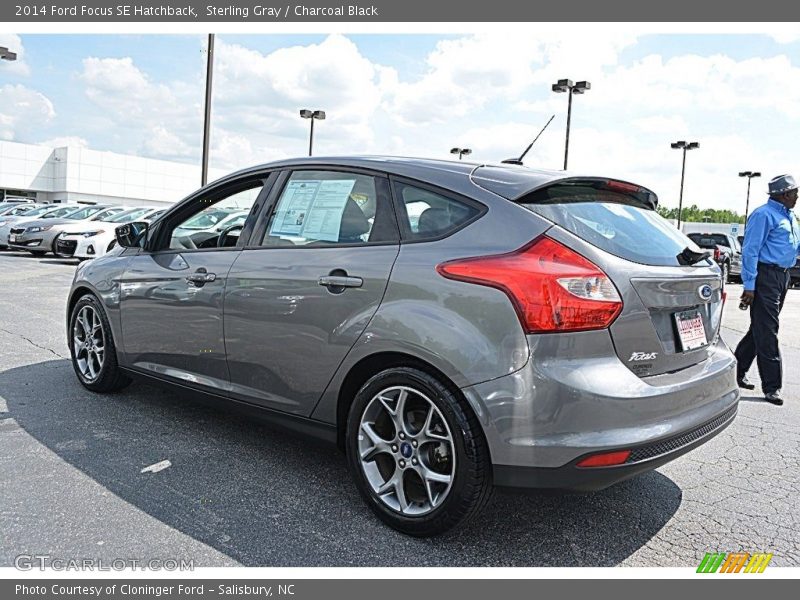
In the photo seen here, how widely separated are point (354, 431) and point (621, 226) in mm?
1500

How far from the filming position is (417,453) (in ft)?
9.61

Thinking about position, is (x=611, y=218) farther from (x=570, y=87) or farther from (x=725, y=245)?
(x=570, y=87)

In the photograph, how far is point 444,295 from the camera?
2.80 meters

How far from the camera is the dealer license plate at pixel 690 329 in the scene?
9.70 ft

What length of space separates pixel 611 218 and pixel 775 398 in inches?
136

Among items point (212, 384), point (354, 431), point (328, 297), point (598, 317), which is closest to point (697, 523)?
point (598, 317)

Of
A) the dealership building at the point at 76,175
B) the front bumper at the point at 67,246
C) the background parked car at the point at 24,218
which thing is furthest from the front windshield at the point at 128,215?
the dealership building at the point at 76,175

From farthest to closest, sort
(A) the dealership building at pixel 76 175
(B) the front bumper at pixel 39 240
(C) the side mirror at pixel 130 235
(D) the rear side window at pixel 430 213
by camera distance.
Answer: (A) the dealership building at pixel 76 175, (B) the front bumper at pixel 39 240, (C) the side mirror at pixel 130 235, (D) the rear side window at pixel 430 213

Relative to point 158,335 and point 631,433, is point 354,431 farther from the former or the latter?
point 158,335

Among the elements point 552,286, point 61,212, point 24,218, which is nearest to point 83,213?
point 61,212

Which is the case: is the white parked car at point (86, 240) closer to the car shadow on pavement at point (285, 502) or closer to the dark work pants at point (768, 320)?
the car shadow on pavement at point (285, 502)

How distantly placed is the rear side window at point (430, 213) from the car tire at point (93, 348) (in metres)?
2.62

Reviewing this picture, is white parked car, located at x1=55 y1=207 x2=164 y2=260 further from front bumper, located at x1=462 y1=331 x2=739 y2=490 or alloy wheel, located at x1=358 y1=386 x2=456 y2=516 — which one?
front bumper, located at x1=462 y1=331 x2=739 y2=490

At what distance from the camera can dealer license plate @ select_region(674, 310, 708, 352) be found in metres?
2.96
